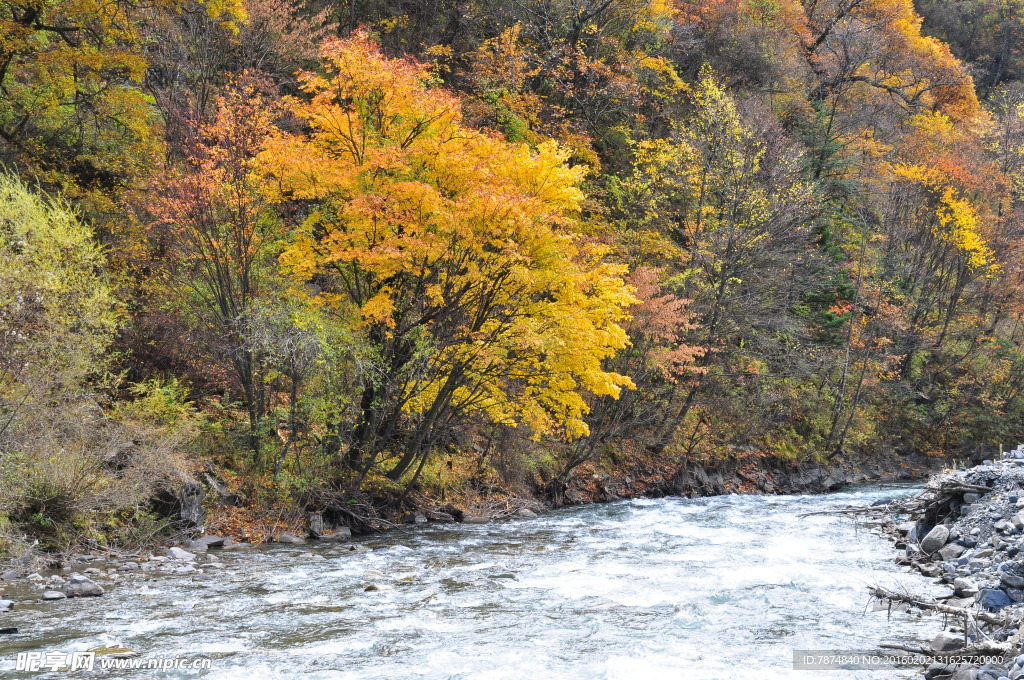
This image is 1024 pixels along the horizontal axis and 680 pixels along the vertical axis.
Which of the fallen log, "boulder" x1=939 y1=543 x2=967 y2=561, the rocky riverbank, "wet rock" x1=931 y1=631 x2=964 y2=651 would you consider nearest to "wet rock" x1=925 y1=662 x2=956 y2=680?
the rocky riverbank

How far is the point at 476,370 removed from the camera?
14.2 metres

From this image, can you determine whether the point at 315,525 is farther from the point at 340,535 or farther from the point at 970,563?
the point at 970,563

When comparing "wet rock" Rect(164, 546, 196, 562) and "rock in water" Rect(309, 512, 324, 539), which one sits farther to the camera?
"rock in water" Rect(309, 512, 324, 539)

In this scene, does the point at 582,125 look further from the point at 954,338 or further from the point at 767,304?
the point at 954,338

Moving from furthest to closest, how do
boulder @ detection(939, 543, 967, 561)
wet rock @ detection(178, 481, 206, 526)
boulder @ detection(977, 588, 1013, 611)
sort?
wet rock @ detection(178, 481, 206, 526) < boulder @ detection(939, 543, 967, 561) < boulder @ detection(977, 588, 1013, 611)

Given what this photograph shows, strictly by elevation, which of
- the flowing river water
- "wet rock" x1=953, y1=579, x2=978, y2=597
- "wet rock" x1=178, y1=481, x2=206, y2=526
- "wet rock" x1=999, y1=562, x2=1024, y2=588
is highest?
"wet rock" x1=999, y1=562, x2=1024, y2=588

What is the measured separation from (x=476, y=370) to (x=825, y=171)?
876 inches

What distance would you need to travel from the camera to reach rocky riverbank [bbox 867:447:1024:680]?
19.9ft

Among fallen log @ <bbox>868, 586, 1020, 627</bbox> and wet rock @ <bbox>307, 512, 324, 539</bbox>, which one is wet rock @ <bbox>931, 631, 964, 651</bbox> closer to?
fallen log @ <bbox>868, 586, 1020, 627</bbox>

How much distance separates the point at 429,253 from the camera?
12.9 meters

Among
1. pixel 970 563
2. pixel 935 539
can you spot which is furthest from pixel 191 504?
pixel 935 539

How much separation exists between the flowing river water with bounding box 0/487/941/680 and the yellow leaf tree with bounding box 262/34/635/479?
2985 mm

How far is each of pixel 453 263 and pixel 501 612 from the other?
7.11 m

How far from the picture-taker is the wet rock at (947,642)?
6516mm
